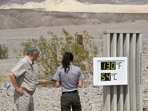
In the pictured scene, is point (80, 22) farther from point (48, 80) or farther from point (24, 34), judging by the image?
point (48, 80)

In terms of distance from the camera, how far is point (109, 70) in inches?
416

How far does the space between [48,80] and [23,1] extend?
377 inches

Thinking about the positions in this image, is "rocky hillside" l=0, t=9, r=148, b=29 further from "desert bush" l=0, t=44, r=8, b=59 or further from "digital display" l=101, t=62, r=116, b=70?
"digital display" l=101, t=62, r=116, b=70

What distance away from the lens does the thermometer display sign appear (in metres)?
10.5

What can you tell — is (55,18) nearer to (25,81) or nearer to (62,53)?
(62,53)

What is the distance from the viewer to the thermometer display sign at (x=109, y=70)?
414 inches

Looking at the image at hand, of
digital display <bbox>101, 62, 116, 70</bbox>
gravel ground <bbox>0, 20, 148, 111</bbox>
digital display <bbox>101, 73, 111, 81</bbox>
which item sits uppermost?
digital display <bbox>101, 62, 116, 70</bbox>

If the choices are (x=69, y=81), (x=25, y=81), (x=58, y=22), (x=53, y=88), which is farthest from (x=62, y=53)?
(x=25, y=81)

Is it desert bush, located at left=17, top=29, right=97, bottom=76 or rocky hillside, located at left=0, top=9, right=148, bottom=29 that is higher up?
rocky hillside, located at left=0, top=9, right=148, bottom=29

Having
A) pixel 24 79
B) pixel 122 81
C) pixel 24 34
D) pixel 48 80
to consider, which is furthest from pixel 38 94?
pixel 24 34

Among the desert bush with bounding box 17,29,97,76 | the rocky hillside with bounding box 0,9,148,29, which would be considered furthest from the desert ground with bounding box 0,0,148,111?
the desert bush with bounding box 17,29,97,76

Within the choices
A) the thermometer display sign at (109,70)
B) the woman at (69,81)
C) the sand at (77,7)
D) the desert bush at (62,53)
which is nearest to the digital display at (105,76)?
the thermometer display sign at (109,70)

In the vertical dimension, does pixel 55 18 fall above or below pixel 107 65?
above

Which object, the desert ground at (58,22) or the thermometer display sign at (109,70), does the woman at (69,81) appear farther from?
the desert ground at (58,22)
